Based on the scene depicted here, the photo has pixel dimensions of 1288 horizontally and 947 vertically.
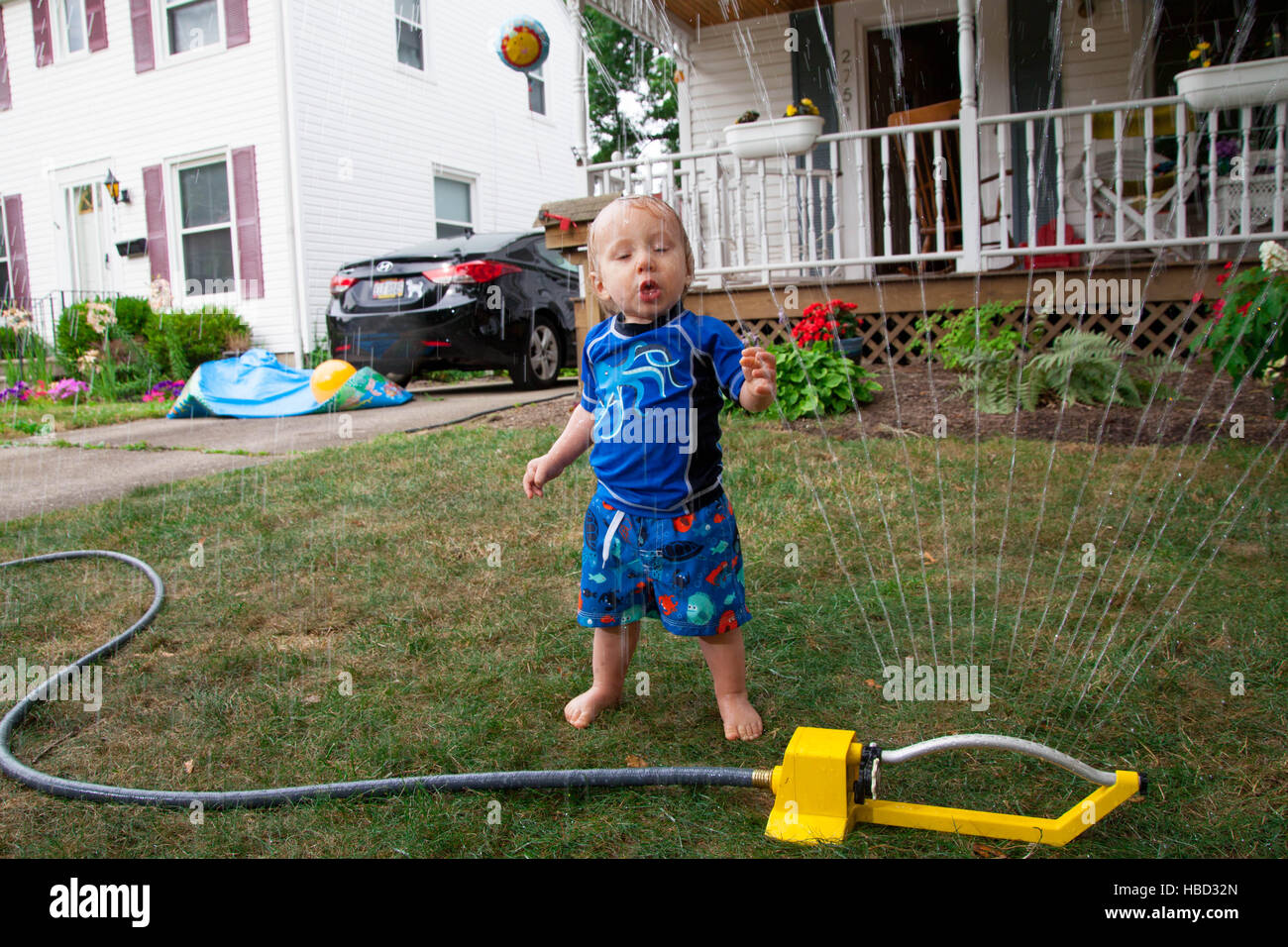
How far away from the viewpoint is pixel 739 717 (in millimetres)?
2139

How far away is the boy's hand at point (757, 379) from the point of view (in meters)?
1.89

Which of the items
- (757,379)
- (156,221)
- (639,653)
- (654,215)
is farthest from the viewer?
(156,221)

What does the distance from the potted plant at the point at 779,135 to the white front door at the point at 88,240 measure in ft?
30.1

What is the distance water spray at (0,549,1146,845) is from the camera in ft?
5.24

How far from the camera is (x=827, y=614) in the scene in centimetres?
283

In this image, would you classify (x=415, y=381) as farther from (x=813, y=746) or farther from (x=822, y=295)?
(x=813, y=746)

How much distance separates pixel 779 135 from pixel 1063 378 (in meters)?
2.51

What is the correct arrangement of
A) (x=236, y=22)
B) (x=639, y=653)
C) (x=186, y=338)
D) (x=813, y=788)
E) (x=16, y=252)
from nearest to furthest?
(x=813, y=788), (x=639, y=653), (x=186, y=338), (x=236, y=22), (x=16, y=252)

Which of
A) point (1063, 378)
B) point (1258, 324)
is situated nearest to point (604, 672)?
point (1258, 324)

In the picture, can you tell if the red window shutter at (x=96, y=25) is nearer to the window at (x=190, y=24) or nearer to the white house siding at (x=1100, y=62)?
the window at (x=190, y=24)

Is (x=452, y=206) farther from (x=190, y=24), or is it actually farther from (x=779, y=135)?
(x=779, y=135)

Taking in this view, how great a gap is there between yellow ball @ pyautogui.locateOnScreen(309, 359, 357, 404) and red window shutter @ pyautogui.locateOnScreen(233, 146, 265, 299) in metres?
3.99

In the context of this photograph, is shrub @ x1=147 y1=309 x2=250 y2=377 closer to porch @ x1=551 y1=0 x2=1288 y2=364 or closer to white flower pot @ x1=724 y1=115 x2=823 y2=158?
porch @ x1=551 y1=0 x2=1288 y2=364

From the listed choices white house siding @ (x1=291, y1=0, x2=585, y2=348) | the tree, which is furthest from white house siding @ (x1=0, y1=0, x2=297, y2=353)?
the tree
